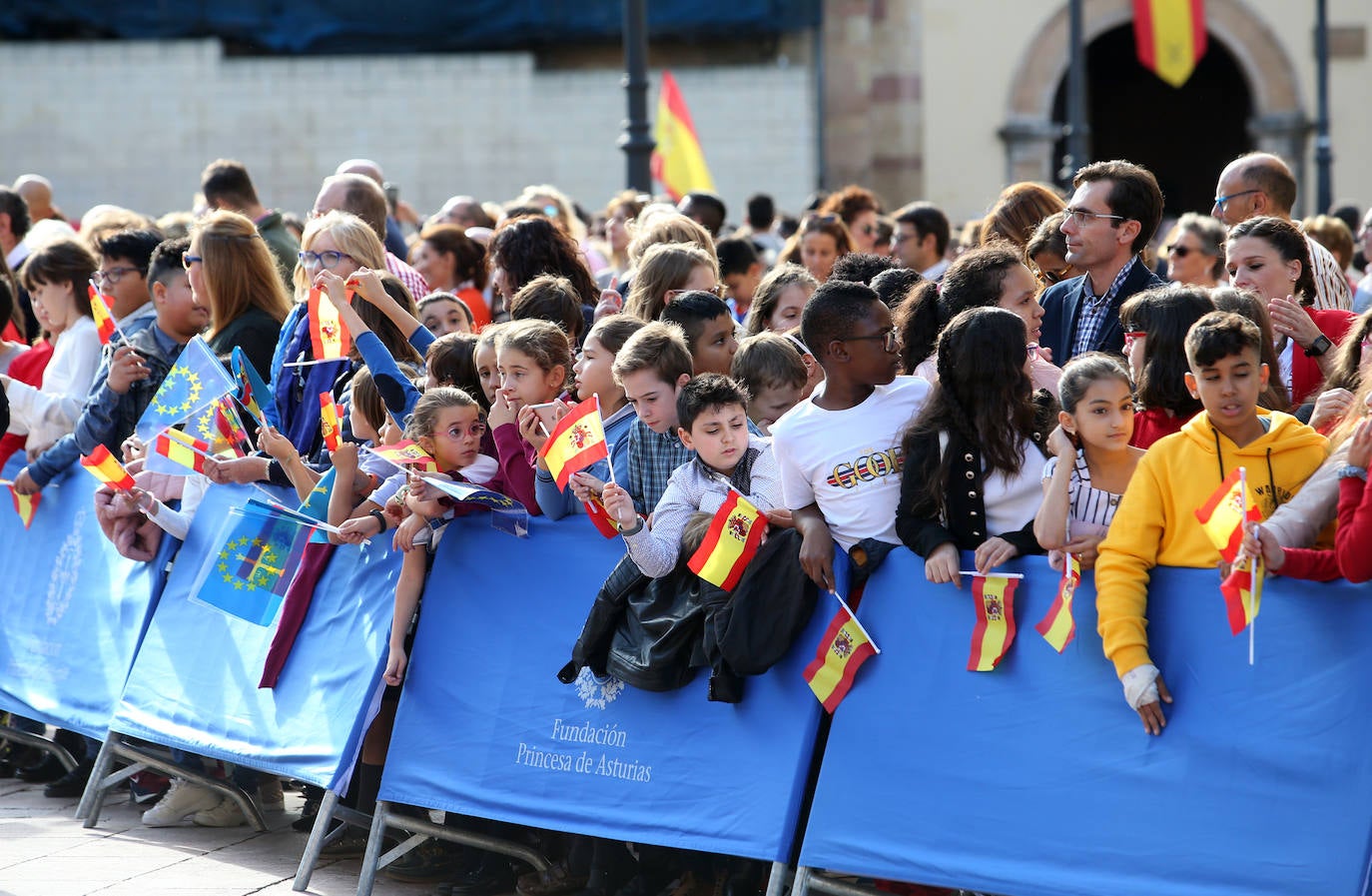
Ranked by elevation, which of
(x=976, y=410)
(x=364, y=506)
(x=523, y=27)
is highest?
(x=523, y=27)

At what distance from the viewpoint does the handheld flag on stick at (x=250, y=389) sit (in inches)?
253

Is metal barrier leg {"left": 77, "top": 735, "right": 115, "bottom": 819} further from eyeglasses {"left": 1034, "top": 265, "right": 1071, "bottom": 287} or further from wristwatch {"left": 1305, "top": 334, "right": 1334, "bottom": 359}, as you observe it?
wristwatch {"left": 1305, "top": 334, "right": 1334, "bottom": 359}

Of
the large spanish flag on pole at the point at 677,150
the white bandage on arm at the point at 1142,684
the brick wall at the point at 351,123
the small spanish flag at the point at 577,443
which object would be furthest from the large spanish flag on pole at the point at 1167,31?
the white bandage on arm at the point at 1142,684

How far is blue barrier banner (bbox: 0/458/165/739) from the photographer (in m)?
6.86

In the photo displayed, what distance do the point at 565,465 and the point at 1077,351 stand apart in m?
1.96

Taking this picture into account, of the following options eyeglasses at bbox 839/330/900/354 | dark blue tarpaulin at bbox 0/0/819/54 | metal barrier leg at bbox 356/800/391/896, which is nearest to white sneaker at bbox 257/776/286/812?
metal barrier leg at bbox 356/800/391/896

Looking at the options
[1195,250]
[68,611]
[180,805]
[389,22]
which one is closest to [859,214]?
[1195,250]

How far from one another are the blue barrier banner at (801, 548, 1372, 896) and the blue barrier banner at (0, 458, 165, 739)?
3374 millimetres

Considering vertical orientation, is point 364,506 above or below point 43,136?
below

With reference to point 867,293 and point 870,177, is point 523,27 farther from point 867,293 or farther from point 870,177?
point 867,293

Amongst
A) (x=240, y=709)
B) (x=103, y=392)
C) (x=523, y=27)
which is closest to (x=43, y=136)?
(x=523, y=27)

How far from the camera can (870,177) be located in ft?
79.9

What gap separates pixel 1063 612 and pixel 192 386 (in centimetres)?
347

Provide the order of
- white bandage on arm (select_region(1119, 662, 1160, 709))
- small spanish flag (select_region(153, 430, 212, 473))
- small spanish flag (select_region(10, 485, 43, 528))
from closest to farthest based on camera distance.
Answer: white bandage on arm (select_region(1119, 662, 1160, 709))
small spanish flag (select_region(153, 430, 212, 473))
small spanish flag (select_region(10, 485, 43, 528))
